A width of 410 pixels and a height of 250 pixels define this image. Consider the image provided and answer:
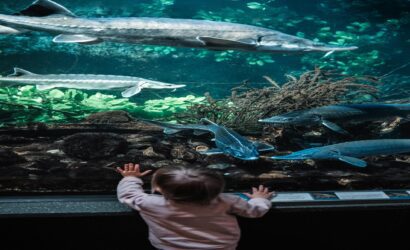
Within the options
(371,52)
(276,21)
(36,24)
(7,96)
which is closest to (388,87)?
(371,52)

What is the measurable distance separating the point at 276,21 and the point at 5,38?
461cm

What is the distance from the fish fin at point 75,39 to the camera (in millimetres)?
3445

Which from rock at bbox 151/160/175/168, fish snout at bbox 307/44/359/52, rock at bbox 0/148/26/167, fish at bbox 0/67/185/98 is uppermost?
fish snout at bbox 307/44/359/52

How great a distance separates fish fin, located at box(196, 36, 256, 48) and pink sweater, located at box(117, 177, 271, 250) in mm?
2047

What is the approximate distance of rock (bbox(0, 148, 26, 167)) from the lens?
234 centimetres

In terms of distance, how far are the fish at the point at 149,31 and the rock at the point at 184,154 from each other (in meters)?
1.22

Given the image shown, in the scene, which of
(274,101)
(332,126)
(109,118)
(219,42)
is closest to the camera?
(332,126)

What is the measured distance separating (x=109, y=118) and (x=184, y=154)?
1738mm

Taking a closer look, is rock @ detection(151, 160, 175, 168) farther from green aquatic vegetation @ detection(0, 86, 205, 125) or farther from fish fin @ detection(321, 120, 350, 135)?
green aquatic vegetation @ detection(0, 86, 205, 125)

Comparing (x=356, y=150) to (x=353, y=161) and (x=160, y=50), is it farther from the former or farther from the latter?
(x=160, y=50)

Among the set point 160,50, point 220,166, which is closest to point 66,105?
point 160,50

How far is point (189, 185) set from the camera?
1.58 meters

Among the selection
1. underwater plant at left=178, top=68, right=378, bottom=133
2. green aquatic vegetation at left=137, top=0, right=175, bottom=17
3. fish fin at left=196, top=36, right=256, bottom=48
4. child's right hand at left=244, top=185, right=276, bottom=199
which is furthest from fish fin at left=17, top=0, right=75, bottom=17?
child's right hand at left=244, top=185, right=276, bottom=199

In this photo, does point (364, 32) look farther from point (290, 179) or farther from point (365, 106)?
point (290, 179)
